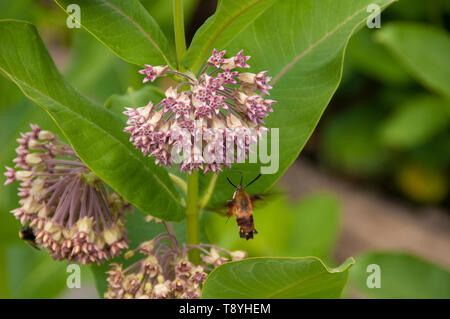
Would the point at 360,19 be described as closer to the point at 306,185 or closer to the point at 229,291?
the point at 229,291

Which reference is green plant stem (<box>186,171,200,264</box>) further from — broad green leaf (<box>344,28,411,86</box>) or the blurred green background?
broad green leaf (<box>344,28,411,86</box>)

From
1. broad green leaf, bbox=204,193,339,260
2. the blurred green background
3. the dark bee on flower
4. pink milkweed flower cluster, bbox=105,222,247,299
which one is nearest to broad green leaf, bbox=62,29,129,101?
the blurred green background

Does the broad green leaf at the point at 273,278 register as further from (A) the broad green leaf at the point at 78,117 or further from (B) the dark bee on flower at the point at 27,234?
(B) the dark bee on flower at the point at 27,234

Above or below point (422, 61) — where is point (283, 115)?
below

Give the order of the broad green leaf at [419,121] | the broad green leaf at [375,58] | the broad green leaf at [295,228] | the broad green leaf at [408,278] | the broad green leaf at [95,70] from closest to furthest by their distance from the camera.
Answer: the broad green leaf at [408,278], the broad green leaf at [95,70], the broad green leaf at [295,228], the broad green leaf at [419,121], the broad green leaf at [375,58]

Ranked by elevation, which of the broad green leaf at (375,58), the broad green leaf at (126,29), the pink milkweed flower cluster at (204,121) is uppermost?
the broad green leaf at (375,58)

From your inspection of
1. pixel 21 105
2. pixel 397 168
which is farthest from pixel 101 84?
pixel 397 168

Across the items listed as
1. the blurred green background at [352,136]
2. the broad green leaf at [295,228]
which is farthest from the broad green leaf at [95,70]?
the broad green leaf at [295,228]

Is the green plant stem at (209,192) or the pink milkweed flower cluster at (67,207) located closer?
the pink milkweed flower cluster at (67,207)
